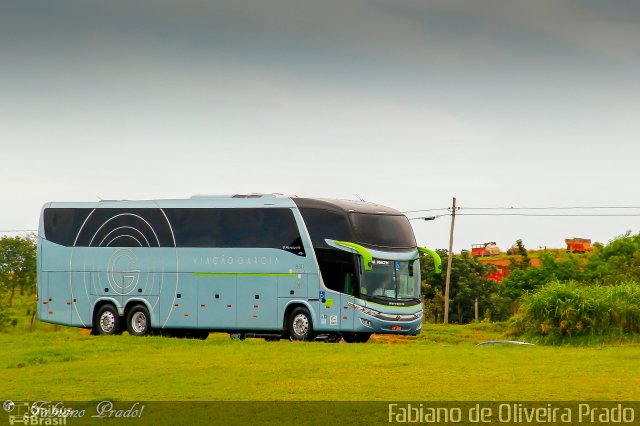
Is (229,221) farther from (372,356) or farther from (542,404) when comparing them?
(542,404)

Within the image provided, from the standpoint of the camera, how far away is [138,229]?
120ft

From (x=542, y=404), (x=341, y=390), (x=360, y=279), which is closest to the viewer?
(x=542, y=404)

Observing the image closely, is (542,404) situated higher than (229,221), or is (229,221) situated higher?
(229,221)

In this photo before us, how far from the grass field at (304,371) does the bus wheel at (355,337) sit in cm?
352

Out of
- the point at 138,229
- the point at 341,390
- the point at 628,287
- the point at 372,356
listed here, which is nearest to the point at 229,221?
the point at 138,229

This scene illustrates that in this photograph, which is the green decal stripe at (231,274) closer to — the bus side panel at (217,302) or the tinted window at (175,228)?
the bus side panel at (217,302)

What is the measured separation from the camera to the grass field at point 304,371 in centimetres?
1891

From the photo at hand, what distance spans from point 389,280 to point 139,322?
365 inches

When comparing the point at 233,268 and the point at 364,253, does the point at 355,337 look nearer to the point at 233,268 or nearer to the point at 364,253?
the point at 364,253

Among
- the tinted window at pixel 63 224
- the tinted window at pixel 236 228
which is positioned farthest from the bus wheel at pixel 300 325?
the tinted window at pixel 63 224

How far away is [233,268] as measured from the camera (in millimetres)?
34969

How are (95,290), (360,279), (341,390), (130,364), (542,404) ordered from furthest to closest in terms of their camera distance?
(95,290), (360,279), (130,364), (341,390), (542,404)

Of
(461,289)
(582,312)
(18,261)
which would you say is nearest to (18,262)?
(18,261)

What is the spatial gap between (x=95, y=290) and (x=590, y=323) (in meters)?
16.4
